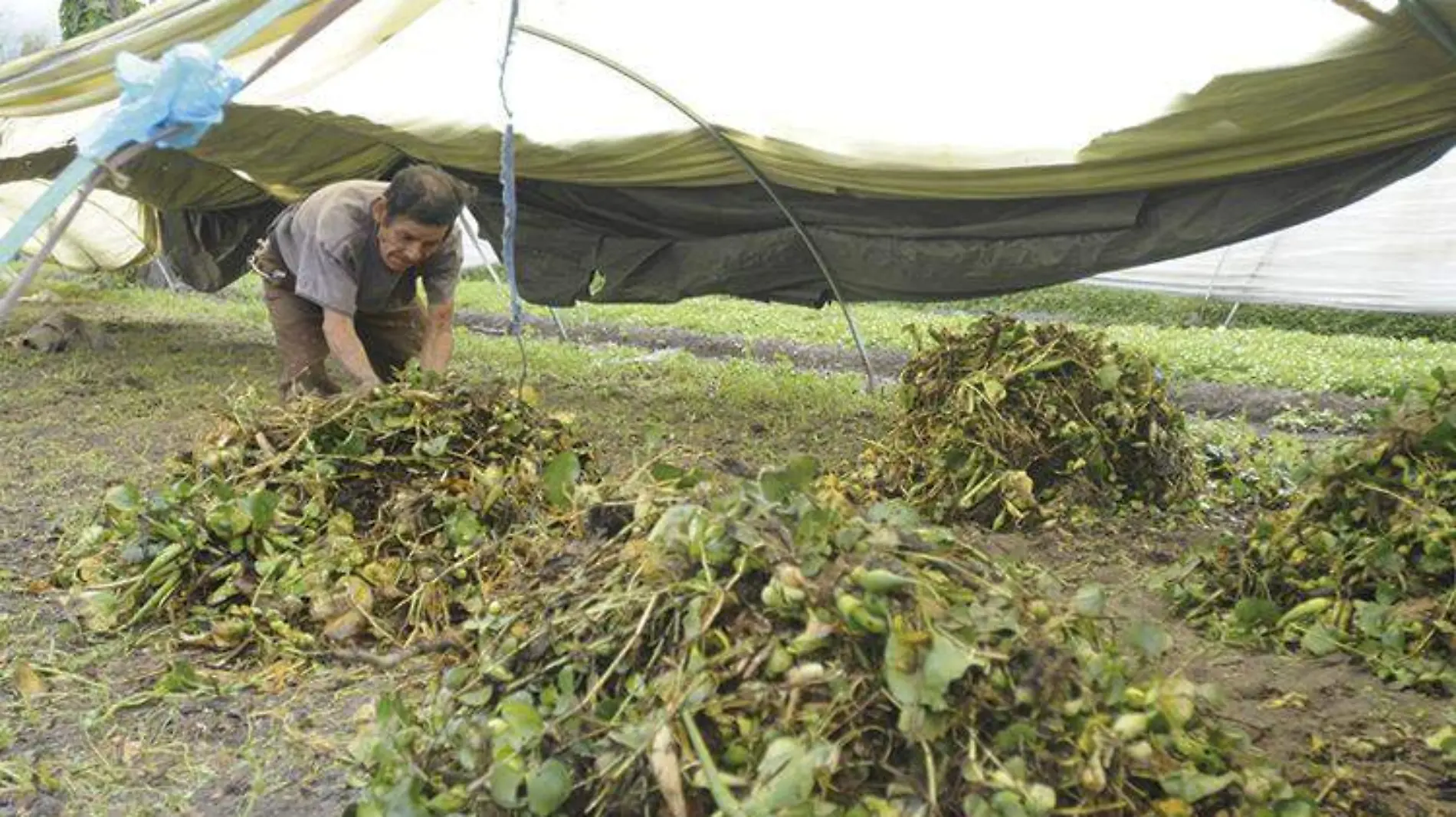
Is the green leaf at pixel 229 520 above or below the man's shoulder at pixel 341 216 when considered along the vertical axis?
below

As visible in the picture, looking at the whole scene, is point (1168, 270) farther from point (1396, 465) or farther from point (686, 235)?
point (1396, 465)

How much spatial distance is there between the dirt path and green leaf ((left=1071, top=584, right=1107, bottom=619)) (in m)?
4.67

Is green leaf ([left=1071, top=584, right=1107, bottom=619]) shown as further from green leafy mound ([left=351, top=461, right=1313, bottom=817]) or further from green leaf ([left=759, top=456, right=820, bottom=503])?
green leaf ([left=759, top=456, right=820, bottom=503])

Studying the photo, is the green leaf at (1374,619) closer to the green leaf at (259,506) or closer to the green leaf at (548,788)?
the green leaf at (548,788)

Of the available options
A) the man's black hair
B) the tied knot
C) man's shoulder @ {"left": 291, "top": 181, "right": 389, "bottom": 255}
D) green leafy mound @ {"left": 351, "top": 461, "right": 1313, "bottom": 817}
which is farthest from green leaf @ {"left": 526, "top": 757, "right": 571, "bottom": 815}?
man's shoulder @ {"left": 291, "top": 181, "right": 389, "bottom": 255}

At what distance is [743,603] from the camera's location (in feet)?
5.89

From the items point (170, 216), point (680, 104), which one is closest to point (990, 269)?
point (680, 104)

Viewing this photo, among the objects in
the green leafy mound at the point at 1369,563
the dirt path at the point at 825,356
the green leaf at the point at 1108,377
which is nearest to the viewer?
the green leafy mound at the point at 1369,563

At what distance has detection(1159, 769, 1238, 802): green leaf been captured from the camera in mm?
1620

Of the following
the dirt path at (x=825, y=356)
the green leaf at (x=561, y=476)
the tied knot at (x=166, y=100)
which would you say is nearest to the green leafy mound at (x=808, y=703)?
the green leaf at (x=561, y=476)

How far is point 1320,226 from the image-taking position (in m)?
9.56

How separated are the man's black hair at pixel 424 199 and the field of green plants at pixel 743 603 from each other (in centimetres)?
62

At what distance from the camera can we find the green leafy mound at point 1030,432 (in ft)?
13.7

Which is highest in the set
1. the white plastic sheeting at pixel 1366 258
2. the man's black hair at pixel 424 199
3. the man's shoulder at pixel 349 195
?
the man's black hair at pixel 424 199
